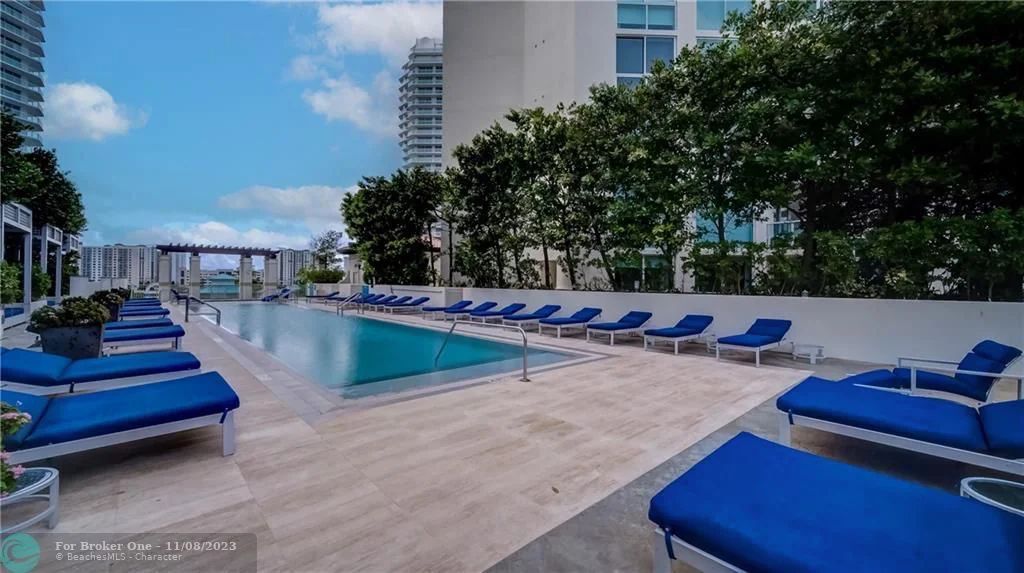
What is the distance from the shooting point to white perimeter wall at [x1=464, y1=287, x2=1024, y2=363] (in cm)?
613

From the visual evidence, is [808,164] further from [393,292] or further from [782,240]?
[393,292]

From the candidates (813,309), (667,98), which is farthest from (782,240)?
(667,98)

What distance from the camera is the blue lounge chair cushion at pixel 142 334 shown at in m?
6.57

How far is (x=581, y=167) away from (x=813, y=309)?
20.8 feet

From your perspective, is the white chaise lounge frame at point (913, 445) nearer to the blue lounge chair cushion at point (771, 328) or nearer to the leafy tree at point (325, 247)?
the blue lounge chair cushion at point (771, 328)

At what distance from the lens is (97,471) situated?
2.91 meters

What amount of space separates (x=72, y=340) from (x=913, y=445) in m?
9.01

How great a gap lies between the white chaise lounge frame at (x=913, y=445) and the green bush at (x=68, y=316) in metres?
8.27

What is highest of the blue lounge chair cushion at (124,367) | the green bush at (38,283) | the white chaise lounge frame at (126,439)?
the green bush at (38,283)

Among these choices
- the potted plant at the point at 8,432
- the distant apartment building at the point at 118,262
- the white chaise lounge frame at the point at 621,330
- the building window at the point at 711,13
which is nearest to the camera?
the potted plant at the point at 8,432

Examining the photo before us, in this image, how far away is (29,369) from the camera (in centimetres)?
377

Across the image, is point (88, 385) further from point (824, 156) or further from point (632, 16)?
point (632, 16)

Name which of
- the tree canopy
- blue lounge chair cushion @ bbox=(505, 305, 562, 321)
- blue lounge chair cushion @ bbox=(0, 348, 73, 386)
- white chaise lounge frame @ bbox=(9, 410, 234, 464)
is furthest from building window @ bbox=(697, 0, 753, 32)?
blue lounge chair cushion @ bbox=(0, 348, 73, 386)

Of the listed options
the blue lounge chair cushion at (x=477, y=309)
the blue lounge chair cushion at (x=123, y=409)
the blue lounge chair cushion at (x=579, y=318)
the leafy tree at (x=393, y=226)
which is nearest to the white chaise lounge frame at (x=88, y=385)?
the blue lounge chair cushion at (x=123, y=409)
